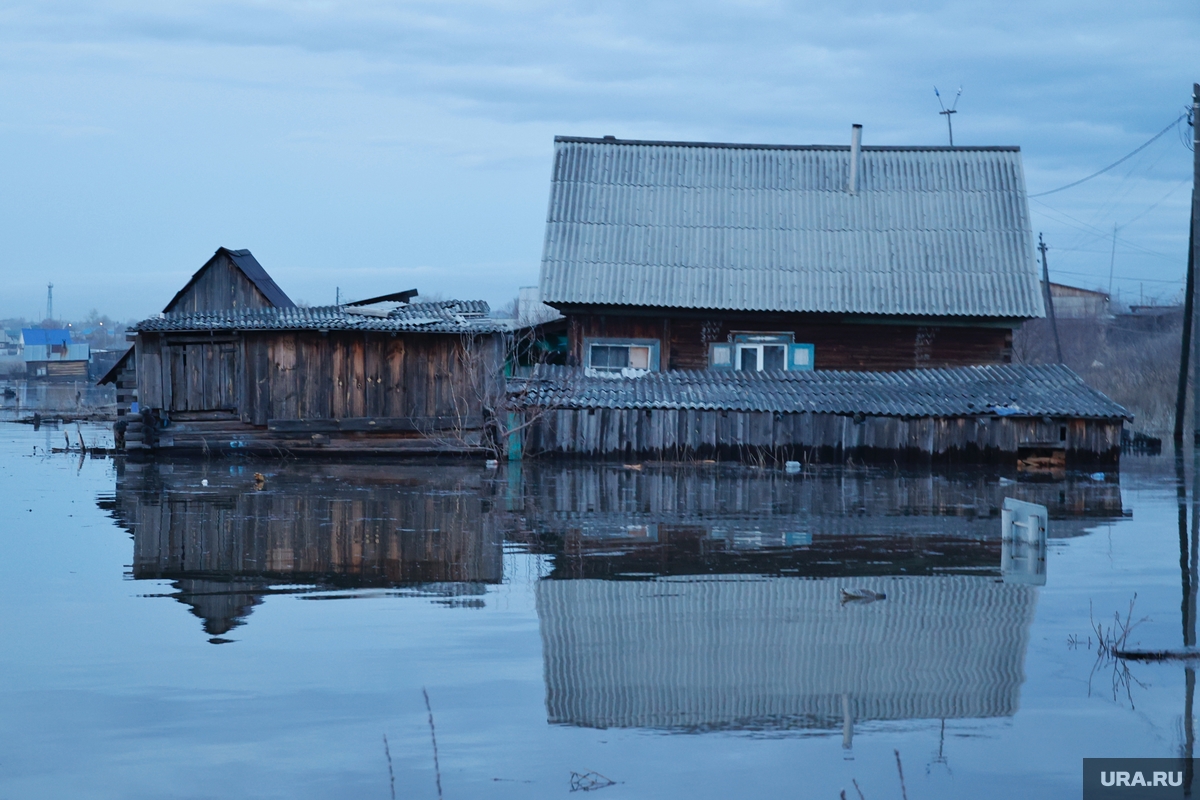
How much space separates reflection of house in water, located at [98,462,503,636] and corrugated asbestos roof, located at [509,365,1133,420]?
3.59m

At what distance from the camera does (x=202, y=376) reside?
22.6m

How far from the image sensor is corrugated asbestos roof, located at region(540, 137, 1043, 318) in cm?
2452

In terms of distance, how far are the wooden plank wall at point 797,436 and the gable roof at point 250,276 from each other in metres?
10.4

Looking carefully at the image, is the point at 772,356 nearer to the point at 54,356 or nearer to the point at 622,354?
the point at 622,354

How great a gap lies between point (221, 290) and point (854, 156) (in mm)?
15550

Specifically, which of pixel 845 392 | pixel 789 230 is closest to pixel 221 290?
pixel 789 230

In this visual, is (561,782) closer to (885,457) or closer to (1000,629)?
(1000,629)

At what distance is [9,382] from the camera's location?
242 feet

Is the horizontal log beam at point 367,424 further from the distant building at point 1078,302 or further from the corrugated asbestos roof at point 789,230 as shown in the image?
the distant building at point 1078,302

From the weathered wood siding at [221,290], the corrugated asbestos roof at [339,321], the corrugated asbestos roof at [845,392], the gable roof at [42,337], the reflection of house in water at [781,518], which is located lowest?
the reflection of house in water at [781,518]

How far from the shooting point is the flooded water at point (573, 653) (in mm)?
5824

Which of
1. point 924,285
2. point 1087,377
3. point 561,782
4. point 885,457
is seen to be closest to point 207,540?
point 561,782

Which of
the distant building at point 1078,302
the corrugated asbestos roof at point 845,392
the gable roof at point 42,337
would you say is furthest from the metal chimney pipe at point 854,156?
the gable roof at point 42,337

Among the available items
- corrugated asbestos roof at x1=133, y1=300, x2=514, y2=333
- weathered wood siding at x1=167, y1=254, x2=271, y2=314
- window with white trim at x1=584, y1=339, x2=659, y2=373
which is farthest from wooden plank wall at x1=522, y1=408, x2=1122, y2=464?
weathered wood siding at x1=167, y1=254, x2=271, y2=314
